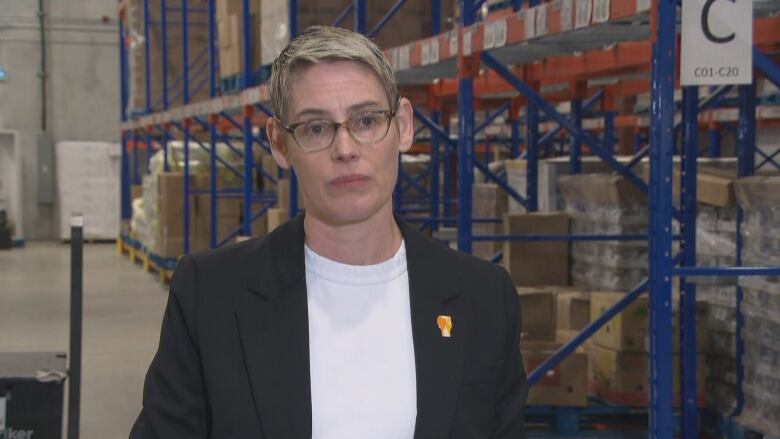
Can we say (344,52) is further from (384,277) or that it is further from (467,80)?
(467,80)

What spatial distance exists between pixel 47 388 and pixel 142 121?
1202 cm

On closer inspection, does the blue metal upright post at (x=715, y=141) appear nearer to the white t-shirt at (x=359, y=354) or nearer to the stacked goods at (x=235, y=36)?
the stacked goods at (x=235, y=36)

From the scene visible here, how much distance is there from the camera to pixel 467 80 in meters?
5.60

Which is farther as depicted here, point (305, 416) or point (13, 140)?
point (13, 140)

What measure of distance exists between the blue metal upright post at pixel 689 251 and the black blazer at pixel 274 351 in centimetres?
310

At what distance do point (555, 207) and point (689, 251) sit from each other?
2.14m

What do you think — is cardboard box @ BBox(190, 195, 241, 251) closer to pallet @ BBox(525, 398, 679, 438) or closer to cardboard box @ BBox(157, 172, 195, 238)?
cardboard box @ BBox(157, 172, 195, 238)

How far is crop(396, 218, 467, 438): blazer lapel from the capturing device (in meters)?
1.87

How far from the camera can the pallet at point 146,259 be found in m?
13.6

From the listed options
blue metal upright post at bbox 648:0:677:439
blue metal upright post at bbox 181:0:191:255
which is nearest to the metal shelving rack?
blue metal upright post at bbox 648:0:677:439

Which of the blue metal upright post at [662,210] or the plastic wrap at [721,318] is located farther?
the plastic wrap at [721,318]

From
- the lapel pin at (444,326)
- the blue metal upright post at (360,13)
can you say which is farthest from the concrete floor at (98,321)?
the lapel pin at (444,326)

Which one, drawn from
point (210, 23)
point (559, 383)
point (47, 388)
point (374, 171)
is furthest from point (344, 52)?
point (210, 23)

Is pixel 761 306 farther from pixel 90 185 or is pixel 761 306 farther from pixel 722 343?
pixel 90 185
